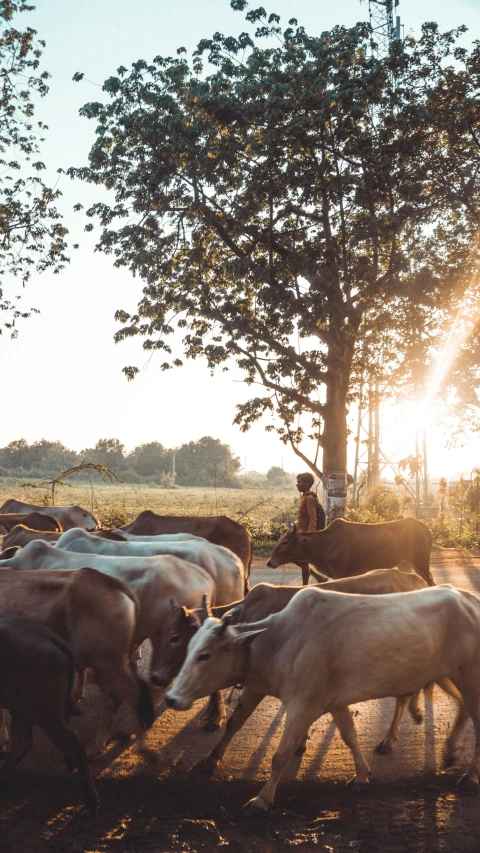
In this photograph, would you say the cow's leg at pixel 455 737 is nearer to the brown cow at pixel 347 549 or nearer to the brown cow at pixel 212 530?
the brown cow at pixel 347 549

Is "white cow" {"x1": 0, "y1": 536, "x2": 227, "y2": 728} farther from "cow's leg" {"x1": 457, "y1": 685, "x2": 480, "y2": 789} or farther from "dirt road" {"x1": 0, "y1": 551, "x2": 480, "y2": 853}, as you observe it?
"cow's leg" {"x1": 457, "y1": 685, "x2": 480, "y2": 789}

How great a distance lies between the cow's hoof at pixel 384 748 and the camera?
595 centimetres

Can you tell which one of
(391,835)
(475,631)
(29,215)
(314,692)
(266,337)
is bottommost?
(391,835)

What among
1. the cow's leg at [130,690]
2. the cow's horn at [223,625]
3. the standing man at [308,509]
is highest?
the standing man at [308,509]

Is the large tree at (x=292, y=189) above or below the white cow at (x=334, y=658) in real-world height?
above

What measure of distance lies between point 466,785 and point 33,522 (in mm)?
7985

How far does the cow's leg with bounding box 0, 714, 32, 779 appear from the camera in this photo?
5.37m

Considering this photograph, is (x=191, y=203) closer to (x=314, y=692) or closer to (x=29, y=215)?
(x=29, y=215)

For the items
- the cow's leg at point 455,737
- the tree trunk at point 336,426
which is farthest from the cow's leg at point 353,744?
the tree trunk at point 336,426

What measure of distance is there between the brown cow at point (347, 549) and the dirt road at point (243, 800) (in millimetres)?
3563

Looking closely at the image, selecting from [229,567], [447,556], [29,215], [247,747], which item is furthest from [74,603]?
[29,215]

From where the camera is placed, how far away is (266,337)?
1897 centimetres

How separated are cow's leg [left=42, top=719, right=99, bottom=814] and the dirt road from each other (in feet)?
0.47

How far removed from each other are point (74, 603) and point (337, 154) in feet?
46.8
